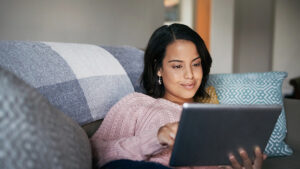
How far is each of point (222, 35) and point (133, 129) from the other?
3.75 metres

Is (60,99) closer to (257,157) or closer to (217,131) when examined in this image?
(217,131)

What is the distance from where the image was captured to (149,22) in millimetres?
2920

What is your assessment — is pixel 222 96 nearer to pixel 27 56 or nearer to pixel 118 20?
pixel 27 56

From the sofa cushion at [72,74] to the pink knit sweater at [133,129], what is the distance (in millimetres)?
58

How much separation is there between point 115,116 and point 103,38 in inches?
62.0

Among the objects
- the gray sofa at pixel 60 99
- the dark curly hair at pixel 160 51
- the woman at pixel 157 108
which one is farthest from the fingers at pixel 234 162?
the dark curly hair at pixel 160 51

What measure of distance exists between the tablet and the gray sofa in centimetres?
21

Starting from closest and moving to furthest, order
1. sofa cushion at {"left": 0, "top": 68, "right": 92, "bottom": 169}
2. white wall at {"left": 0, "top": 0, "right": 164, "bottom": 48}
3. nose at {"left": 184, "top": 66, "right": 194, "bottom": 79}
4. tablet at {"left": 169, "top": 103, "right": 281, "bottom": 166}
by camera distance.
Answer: sofa cushion at {"left": 0, "top": 68, "right": 92, "bottom": 169} → tablet at {"left": 169, "top": 103, "right": 281, "bottom": 166} → nose at {"left": 184, "top": 66, "right": 194, "bottom": 79} → white wall at {"left": 0, "top": 0, "right": 164, "bottom": 48}

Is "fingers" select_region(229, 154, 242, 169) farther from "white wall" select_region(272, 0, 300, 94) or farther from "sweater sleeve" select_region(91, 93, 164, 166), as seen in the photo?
"white wall" select_region(272, 0, 300, 94)

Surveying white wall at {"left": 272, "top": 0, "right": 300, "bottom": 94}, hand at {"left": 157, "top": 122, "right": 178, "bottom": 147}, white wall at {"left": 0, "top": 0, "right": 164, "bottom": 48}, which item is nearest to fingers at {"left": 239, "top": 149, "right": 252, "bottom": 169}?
hand at {"left": 157, "top": 122, "right": 178, "bottom": 147}

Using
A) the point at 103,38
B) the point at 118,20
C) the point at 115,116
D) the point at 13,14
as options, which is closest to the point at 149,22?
the point at 118,20

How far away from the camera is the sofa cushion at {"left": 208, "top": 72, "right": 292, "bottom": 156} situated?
1.18 m

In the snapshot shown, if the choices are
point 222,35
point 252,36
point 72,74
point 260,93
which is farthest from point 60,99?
point 252,36

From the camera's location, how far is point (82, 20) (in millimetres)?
2244
